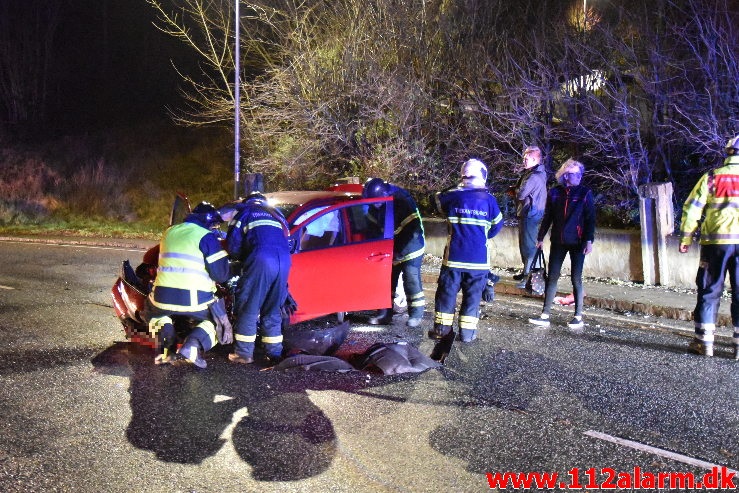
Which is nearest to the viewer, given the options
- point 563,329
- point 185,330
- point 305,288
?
point 185,330

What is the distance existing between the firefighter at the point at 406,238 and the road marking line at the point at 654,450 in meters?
2.98

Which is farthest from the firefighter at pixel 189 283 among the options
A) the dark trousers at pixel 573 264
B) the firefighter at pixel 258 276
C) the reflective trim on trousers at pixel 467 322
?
the dark trousers at pixel 573 264

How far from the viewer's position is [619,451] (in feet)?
13.6

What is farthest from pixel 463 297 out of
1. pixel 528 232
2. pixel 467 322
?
pixel 528 232

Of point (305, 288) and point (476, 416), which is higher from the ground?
point (305, 288)

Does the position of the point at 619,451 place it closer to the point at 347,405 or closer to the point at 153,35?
the point at 347,405

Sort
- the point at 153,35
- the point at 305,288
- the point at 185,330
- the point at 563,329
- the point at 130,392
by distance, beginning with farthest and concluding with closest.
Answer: the point at 153,35 → the point at 563,329 → the point at 305,288 → the point at 185,330 → the point at 130,392

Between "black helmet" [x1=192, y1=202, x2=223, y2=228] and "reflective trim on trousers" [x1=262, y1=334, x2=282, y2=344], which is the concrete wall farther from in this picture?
"black helmet" [x1=192, y1=202, x2=223, y2=228]

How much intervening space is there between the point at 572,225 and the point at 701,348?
1.75 metres

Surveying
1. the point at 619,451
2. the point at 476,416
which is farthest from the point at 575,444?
the point at 476,416

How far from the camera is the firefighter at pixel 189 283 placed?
5.50 m

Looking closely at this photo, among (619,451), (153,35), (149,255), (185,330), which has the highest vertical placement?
(153,35)

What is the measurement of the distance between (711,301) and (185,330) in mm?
4669

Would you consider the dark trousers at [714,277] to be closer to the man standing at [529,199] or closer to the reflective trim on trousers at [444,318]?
the reflective trim on trousers at [444,318]
